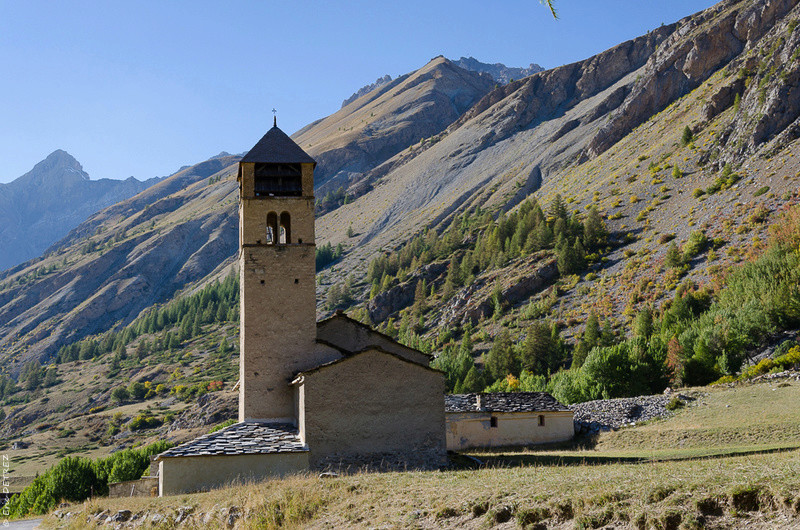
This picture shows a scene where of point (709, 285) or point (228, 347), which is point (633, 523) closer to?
point (709, 285)

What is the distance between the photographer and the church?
25938mm

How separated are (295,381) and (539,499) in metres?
16.8

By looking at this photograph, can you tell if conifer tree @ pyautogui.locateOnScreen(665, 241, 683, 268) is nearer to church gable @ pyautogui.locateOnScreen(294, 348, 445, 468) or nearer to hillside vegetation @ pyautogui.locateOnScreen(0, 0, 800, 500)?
hillside vegetation @ pyautogui.locateOnScreen(0, 0, 800, 500)

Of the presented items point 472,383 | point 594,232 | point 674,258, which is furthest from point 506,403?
point 594,232

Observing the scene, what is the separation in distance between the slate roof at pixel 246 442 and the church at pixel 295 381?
0.04m

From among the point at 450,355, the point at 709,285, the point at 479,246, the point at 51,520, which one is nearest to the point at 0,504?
the point at 51,520

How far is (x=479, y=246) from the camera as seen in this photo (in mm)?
125125

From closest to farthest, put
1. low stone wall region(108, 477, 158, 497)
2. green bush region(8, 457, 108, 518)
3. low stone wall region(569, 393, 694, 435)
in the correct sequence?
low stone wall region(108, 477, 158, 497)
low stone wall region(569, 393, 694, 435)
green bush region(8, 457, 108, 518)

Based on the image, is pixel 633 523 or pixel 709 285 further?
pixel 709 285

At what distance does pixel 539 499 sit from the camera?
13352mm

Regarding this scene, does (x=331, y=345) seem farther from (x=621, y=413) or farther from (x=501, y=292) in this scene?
(x=501, y=292)

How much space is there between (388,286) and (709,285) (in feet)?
227

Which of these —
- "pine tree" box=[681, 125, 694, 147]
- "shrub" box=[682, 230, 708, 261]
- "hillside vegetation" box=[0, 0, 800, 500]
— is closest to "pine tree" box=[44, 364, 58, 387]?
"hillside vegetation" box=[0, 0, 800, 500]

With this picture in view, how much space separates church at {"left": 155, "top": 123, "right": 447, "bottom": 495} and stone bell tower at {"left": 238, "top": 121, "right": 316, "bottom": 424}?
0.14 ft
